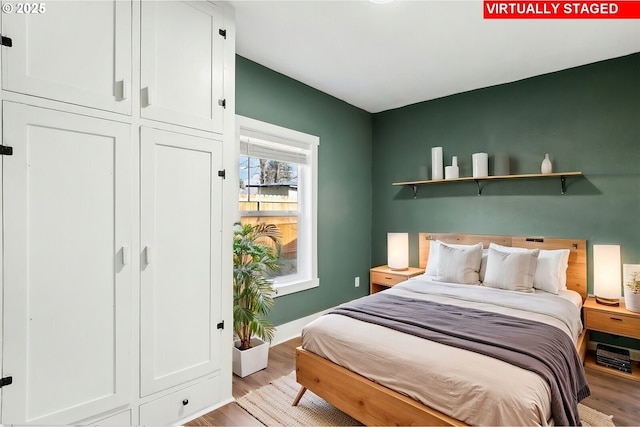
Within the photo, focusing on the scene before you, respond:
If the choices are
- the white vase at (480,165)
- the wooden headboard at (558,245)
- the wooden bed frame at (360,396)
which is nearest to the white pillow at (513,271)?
the wooden headboard at (558,245)

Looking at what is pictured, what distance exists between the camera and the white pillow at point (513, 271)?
2859 mm

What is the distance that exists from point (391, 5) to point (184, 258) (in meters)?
2.15

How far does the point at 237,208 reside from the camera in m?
2.96

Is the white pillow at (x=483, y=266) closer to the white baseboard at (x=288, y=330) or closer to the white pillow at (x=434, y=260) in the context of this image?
the white pillow at (x=434, y=260)

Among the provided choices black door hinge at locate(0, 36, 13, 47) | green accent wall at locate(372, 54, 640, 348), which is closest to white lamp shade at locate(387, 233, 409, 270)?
green accent wall at locate(372, 54, 640, 348)

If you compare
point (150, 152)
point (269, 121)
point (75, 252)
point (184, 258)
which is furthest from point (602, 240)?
point (75, 252)

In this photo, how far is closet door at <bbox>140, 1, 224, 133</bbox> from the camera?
1.89m

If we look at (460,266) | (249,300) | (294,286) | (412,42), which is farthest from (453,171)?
(249,300)

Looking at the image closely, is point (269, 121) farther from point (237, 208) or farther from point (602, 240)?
point (602, 240)

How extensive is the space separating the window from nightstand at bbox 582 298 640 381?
2.49m

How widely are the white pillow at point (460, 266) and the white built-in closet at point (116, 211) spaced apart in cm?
209

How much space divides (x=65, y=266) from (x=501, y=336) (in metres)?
2.34

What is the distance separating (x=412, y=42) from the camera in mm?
2682

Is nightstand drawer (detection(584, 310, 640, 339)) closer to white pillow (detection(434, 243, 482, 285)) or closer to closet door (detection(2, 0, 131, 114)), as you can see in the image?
white pillow (detection(434, 243, 482, 285))
